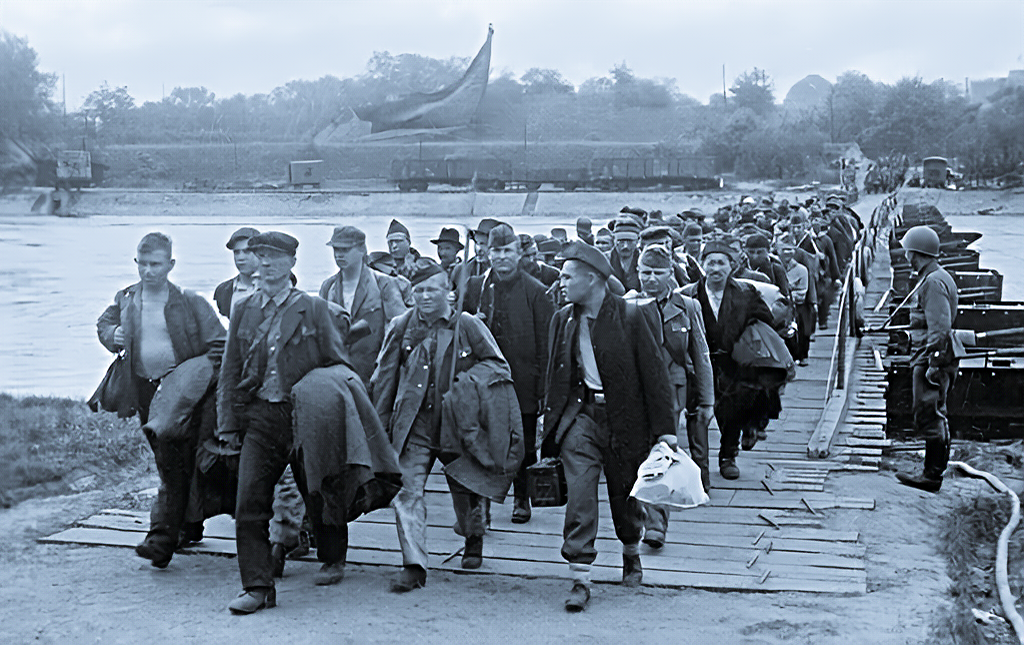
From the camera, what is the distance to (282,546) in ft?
22.3

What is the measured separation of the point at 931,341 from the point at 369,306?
397 cm

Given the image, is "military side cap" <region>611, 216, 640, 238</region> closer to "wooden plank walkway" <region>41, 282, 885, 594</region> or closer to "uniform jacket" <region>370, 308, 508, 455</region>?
"wooden plank walkway" <region>41, 282, 885, 594</region>

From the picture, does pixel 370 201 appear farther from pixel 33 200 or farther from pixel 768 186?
pixel 33 200

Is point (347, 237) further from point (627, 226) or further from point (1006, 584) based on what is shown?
point (1006, 584)

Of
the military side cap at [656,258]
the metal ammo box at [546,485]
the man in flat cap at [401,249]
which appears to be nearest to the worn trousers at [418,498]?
the metal ammo box at [546,485]

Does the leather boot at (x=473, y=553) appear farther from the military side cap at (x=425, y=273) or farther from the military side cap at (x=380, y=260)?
the military side cap at (x=380, y=260)

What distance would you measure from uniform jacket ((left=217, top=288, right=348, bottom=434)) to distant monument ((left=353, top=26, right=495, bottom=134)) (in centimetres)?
2246

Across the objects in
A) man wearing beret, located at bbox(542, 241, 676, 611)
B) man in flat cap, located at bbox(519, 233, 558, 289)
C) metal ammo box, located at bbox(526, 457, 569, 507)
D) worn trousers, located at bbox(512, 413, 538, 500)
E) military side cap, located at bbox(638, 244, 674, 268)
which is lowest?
worn trousers, located at bbox(512, 413, 538, 500)

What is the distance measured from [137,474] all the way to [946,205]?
63.2m

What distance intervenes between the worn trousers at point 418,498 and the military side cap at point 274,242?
45.7 inches

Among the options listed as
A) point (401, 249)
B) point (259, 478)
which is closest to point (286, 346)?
point (259, 478)

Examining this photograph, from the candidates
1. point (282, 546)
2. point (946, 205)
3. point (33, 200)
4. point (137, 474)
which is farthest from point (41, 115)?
point (946, 205)

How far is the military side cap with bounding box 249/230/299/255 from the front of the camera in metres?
6.25

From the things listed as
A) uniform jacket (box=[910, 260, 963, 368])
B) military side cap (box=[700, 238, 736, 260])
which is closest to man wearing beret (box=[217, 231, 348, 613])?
military side cap (box=[700, 238, 736, 260])
